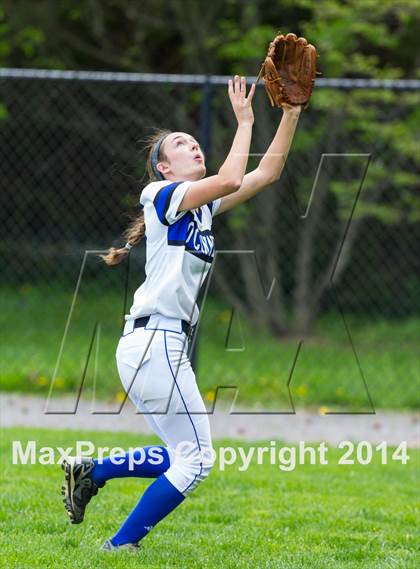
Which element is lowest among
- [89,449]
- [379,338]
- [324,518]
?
[379,338]

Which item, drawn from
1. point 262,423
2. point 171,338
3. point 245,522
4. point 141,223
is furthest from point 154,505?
point 262,423

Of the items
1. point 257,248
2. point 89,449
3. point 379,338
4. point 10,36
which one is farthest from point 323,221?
point 89,449

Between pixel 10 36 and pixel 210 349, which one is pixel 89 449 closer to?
pixel 210 349

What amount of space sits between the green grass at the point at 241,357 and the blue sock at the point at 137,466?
9.41 ft

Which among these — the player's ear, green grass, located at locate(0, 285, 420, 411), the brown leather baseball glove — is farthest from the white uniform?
green grass, located at locate(0, 285, 420, 411)

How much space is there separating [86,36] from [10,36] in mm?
1275

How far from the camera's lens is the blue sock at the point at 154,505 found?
4016mm

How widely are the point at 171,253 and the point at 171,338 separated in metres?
0.32

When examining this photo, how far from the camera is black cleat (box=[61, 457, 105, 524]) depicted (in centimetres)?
430

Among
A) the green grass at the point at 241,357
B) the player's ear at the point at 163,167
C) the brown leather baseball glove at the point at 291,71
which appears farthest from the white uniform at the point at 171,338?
the green grass at the point at 241,357

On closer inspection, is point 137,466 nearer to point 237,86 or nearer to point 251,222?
point 237,86

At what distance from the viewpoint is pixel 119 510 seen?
496cm

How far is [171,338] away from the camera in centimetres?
400

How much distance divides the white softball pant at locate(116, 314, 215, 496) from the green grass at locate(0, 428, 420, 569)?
1.27ft
